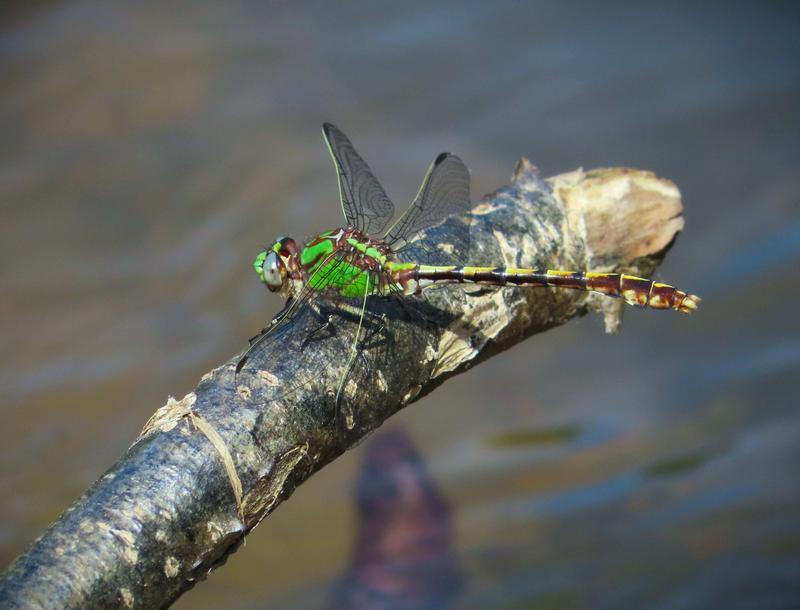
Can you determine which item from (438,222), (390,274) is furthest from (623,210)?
(390,274)

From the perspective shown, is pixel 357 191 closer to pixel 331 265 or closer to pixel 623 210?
pixel 331 265

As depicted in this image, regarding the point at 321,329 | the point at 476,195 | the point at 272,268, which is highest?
the point at 476,195

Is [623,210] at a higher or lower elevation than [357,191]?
lower

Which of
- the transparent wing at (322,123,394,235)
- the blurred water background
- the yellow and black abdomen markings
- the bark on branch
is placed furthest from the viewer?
the blurred water background

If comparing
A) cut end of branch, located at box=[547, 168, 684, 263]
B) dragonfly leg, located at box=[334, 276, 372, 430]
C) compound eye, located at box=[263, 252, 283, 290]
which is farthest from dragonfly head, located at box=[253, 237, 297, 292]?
cut end of branch, located at box=[547, 168, 684, 263]

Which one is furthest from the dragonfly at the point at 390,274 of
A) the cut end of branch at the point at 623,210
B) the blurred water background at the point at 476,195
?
the blurred water background at the point at 476,195

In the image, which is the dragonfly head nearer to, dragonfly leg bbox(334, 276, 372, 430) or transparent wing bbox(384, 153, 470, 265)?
transparent wing bbox(384, 153, 470, 265)
